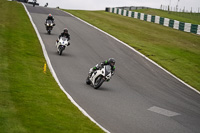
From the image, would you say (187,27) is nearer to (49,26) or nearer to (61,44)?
(49,26)

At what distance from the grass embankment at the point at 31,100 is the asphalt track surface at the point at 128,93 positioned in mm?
908

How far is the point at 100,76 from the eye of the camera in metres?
17.2

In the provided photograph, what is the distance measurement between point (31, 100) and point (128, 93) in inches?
237

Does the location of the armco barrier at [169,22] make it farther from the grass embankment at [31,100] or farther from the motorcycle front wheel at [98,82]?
the motorcycle front wheel at [98,82]

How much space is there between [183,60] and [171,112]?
1526 cm

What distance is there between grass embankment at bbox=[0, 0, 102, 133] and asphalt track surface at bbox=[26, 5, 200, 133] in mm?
908

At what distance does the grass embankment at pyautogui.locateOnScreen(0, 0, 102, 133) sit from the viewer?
32.2 feet

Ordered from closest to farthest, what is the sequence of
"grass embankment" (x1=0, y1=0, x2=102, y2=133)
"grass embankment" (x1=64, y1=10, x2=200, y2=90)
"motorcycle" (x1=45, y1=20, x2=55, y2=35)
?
"grass embankment" (x1=0, y1=0, x2=102, y2=133)
"grass embankment" (x1=64, y1=10, x2=200, y2=90)
"motorcycle" (x1=45, y1=20, x2=55, y2=35)

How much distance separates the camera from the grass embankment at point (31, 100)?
9.83 metres

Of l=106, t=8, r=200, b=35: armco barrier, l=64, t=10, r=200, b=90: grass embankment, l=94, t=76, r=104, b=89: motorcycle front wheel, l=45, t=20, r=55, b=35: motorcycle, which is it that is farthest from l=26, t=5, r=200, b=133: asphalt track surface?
l=106, t=8, r=200, b=35: armco barrier

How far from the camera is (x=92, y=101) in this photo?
14.8 m

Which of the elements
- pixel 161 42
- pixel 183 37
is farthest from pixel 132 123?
pixel 183 37

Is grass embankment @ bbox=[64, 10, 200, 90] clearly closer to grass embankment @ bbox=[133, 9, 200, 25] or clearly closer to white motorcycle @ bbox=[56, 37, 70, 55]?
white motorcycle @ bbox=[56, 37, 70, 55]

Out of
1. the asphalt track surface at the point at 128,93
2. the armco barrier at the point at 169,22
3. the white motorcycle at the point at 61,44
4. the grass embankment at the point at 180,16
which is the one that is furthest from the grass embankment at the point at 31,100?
the grass embankment at the point at 180,16
